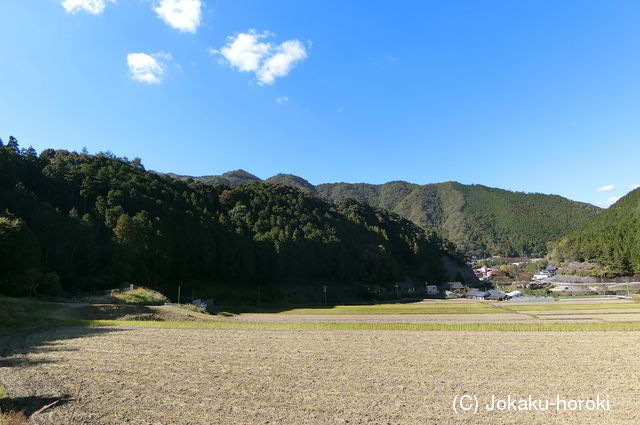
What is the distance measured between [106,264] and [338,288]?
60.8 meters

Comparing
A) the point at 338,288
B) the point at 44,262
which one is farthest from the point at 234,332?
the point at 338,288

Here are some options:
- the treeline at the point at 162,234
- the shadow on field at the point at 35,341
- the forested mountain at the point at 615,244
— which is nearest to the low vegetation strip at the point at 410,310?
the shadow on field at the point at 35,341

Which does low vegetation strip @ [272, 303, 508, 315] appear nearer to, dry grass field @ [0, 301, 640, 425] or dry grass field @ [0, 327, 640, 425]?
dry grass field @ [0, 301, 640, 425]

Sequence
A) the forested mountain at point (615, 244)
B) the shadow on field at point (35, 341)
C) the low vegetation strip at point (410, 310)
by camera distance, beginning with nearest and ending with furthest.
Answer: the shadow on field at point (35, 341)
the low vegetation strip at point (410, 310)
the forested mountain at point (615, 244)

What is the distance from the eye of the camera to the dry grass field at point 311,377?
11578 millimetres

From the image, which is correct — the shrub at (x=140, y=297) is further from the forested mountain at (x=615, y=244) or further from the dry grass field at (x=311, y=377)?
the forested mountain at (x=615, y=244)

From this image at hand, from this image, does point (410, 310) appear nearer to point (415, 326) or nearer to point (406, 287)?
point (415, 326)

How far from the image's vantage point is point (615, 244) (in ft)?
436

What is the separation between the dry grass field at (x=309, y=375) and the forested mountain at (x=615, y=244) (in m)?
122

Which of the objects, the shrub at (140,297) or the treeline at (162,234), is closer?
the shrub at (140,297)

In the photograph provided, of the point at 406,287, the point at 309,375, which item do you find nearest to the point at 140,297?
the point at 309,375

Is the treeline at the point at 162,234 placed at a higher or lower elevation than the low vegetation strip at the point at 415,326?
higher

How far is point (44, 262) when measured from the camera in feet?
193

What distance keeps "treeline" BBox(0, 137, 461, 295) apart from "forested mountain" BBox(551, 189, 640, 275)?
60.2 m
